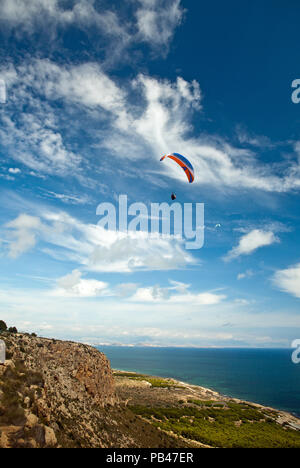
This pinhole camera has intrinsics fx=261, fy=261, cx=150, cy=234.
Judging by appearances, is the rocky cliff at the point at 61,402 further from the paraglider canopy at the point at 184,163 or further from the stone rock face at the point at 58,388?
the paraglider canopy at the point at 184,163

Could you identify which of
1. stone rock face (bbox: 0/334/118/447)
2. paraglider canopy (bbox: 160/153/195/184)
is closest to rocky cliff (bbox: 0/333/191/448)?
stone rock face (bbox: 0/334/118/447)

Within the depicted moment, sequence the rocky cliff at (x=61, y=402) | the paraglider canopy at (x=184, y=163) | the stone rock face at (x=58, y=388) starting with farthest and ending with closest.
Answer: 1. the paraglider canopy at (x=184, y=163)
2. the stone rock face at (x=58, y=388)
3. the rocky cliff at (x=61, y=402)

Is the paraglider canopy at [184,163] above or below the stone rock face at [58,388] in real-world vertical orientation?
above

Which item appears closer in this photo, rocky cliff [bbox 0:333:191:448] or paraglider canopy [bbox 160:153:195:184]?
rocky cliff [bbox 0:333:191:448]

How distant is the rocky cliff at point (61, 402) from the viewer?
42.2ft

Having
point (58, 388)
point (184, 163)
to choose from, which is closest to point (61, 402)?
point (58, 388)

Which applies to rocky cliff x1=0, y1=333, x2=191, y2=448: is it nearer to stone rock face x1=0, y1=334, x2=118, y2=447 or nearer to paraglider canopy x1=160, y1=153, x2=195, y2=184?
stone rock face x1=0, y1=334, x2=118, y2=447

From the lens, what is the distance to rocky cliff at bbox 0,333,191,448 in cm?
1288

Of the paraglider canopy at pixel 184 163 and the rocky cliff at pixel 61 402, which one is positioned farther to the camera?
the paraglider canopy at pixel 184 163

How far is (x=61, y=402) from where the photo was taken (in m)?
18.2

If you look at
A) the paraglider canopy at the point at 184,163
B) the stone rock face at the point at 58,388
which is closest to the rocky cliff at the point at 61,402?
the stone rock face at the point at 58,388

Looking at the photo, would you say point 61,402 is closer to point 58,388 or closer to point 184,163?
point 58,388
